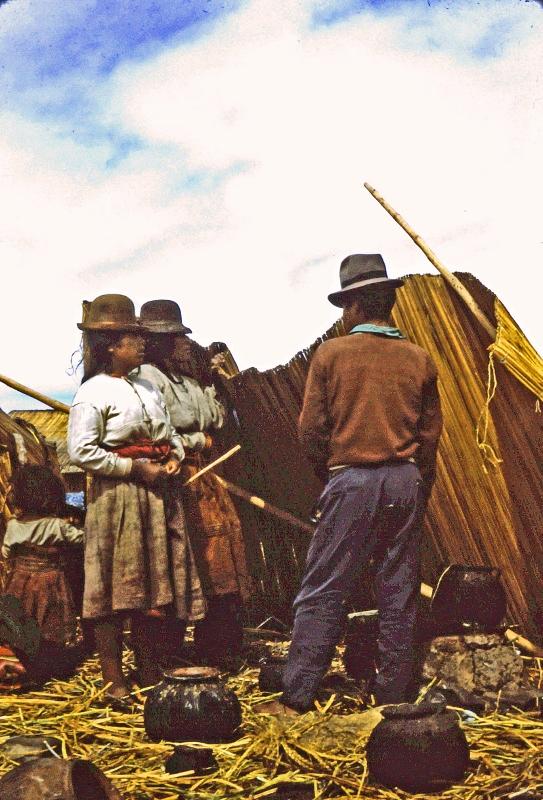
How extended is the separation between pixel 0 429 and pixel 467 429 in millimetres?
3228

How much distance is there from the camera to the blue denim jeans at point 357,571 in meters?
4.05

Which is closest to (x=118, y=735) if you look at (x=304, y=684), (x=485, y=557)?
(x=304, y=684)

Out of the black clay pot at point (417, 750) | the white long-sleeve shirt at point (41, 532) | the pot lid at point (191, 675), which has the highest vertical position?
the white long-sleeve shirt at point (41, 532)

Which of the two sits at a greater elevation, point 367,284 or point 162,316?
point 162,316

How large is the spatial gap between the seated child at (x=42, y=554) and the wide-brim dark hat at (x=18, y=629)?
4.1 inches

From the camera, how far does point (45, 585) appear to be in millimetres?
5289

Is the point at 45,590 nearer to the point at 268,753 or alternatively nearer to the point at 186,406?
the point at 186,406

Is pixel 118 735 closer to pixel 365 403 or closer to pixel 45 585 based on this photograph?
pixel 45 585

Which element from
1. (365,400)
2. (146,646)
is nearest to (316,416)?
(365,400)

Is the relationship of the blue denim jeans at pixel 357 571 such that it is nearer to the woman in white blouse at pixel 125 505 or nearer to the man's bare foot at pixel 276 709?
the man's bare foot at pixel 276 709

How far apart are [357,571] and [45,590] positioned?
7.23ft

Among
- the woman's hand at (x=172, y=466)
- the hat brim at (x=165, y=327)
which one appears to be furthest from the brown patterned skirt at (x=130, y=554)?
the hat brim at (x=165, y=327)

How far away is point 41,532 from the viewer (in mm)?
5324

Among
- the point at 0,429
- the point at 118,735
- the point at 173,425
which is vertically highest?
the point at 0,429
